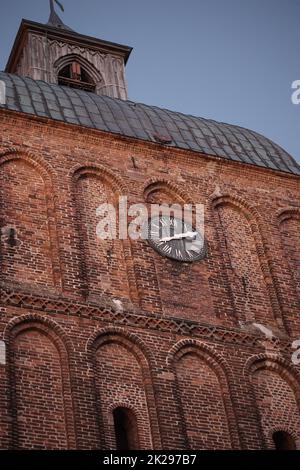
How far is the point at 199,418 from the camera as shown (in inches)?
755

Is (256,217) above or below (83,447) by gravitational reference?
above

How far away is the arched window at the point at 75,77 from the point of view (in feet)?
93.9

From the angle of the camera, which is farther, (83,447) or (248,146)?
(248,146)

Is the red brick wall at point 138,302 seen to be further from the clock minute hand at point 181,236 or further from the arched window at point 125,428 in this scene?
the clock minute hand at point 181,236

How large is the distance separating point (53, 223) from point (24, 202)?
682mm

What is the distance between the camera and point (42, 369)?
18578 millimetres

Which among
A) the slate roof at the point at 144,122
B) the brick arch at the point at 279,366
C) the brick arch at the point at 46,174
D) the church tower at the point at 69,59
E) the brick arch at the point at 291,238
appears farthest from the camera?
the church tower at the point at 69,59

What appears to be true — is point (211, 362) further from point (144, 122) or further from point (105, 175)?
point (144, 122)

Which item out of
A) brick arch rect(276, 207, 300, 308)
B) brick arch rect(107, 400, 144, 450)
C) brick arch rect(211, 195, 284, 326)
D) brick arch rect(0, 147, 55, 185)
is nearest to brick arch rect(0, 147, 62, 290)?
brick arch rect(0, 147, 55, 185)

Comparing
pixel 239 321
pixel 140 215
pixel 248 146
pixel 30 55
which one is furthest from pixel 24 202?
pixel 30 55

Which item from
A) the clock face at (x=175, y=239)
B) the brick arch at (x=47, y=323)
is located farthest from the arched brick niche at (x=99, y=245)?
the brick arch at (x=47, y=323)

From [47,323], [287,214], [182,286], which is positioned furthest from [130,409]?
[287,214]

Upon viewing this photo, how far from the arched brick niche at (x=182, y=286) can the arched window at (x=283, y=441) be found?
243cm

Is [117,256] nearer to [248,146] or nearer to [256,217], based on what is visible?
[256,217]
